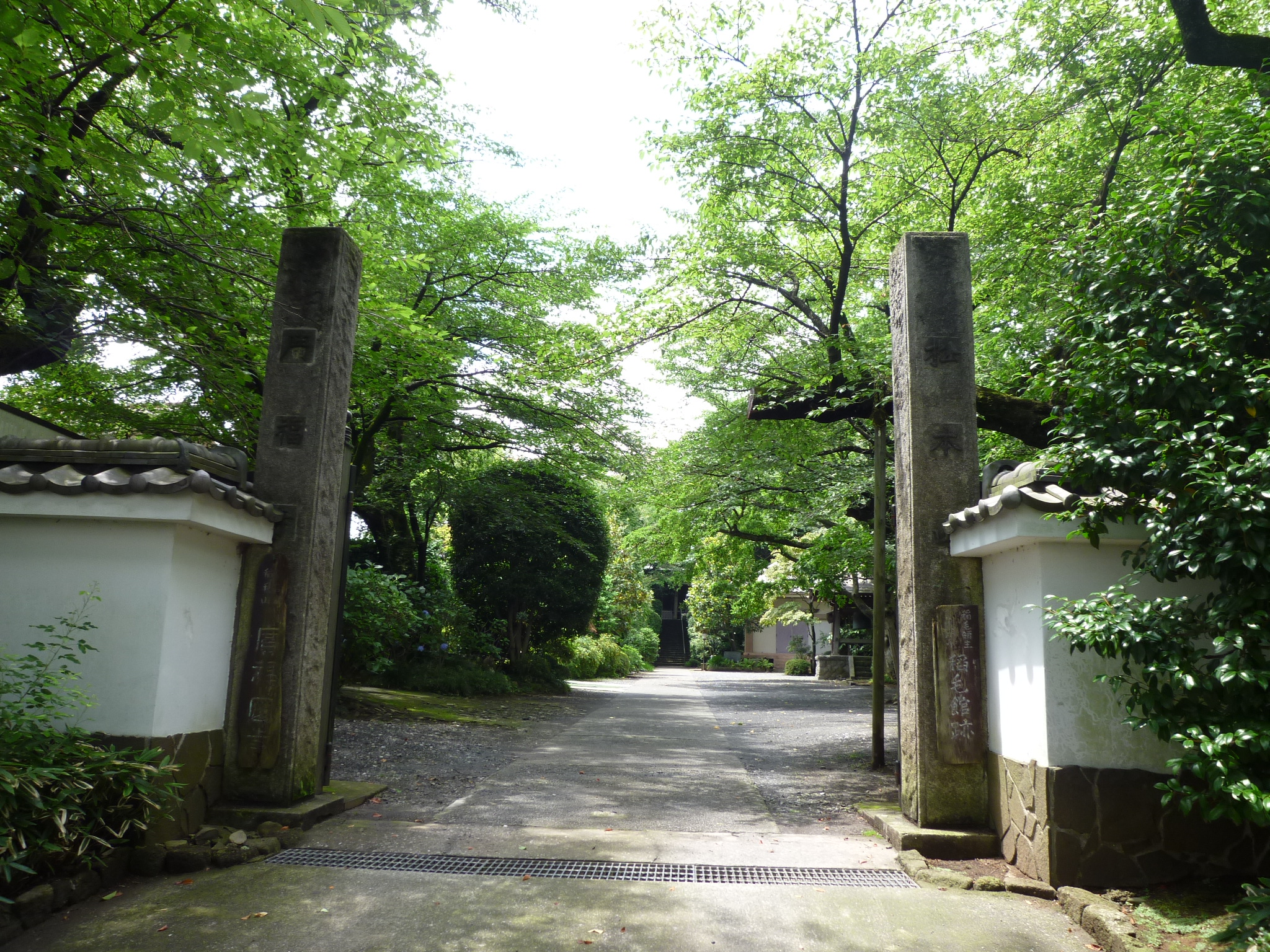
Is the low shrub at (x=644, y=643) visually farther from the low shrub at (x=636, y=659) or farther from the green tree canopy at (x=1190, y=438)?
the green tree canopy at (x=1190, y=438)

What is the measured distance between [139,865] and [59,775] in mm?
769

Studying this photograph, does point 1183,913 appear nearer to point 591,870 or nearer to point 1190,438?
point 1190,438

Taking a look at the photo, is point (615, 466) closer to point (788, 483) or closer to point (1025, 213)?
point (788, 483)

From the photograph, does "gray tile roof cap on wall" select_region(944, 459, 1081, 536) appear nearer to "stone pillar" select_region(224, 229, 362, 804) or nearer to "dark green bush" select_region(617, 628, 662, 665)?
"stone pillar" select_region(224, 229, 362, 804)

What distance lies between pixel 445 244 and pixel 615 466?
4.14 meters

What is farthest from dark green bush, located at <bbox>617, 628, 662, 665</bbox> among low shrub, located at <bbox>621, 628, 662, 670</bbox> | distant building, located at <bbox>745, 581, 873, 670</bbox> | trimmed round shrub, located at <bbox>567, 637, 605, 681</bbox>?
trimmed round shrub, located at <bbox>567, 637, 605, 681</bbox>

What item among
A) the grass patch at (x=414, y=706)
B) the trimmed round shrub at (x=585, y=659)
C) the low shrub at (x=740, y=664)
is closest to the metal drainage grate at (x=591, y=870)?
the grass patch at (x=414, y=706)

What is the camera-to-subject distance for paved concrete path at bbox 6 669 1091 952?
343 centimetres

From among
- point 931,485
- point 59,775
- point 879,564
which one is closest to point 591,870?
point 59,775

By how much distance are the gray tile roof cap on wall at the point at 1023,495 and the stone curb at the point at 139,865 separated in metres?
4.45

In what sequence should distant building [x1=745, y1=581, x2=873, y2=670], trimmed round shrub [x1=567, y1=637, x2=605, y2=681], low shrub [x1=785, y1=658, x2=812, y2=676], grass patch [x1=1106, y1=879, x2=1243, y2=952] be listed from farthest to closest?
low shrub [x1=785, y1=658, x2=812, y2=676], distant building [x1=745, y1=581, x2=873, y2=670], trimmed round shrub [x1=567, y1=637, x2=605, y2=681], grass patch [x1=1106, y1=879, x2=1243, y2=952]

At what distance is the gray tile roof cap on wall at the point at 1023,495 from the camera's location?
406 centimetres

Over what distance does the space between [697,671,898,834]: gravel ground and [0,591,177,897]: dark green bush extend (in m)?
3.94

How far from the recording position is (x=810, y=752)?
29.5 ft
